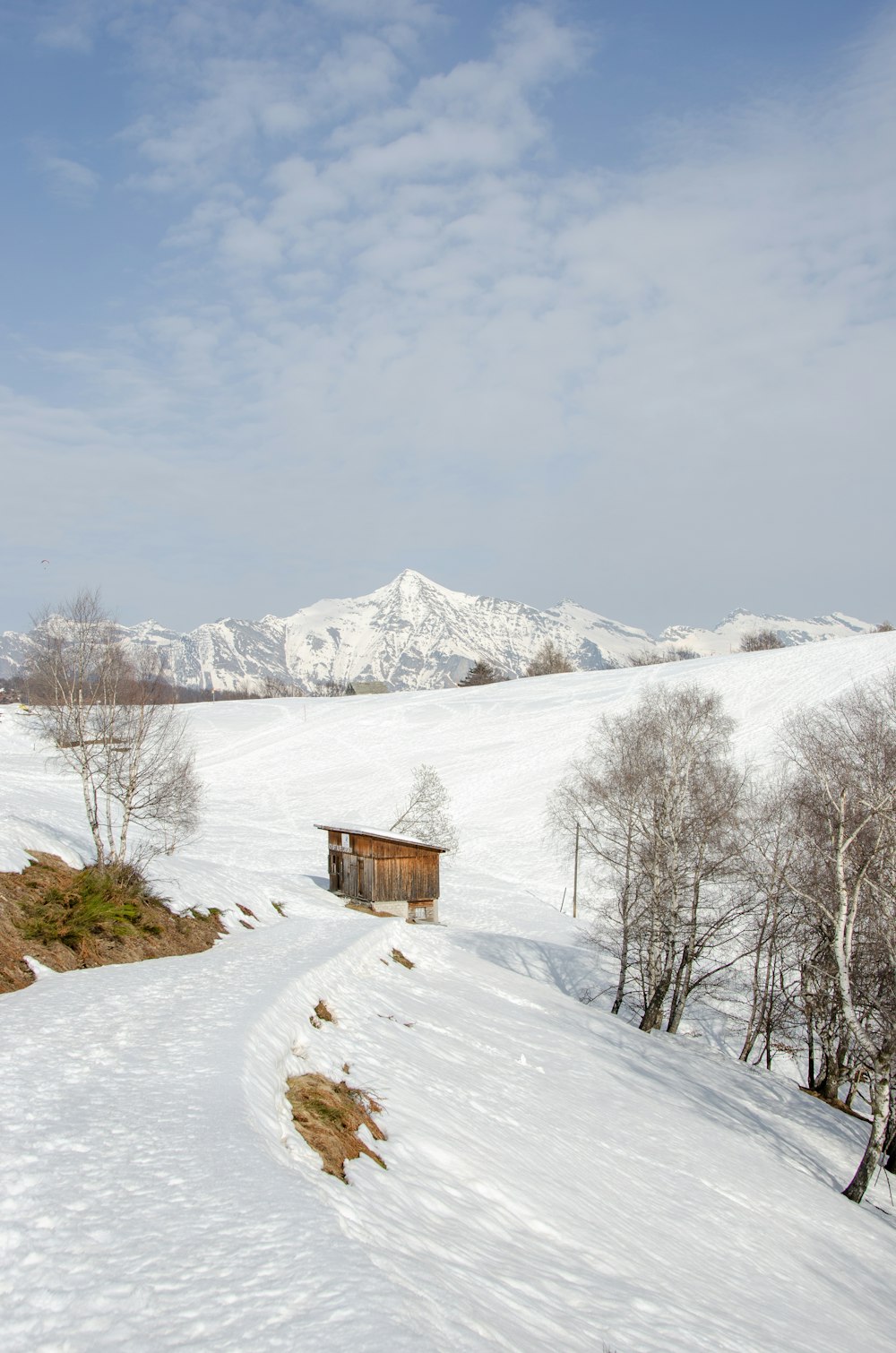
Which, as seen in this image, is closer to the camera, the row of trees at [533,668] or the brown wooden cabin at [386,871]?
the brown wooden cabin at [386,871]

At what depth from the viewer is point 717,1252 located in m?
12.0

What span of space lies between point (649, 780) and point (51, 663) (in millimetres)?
23986

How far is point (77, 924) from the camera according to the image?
53.7 ft

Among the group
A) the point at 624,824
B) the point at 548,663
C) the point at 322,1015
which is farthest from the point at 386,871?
the point at 548,663

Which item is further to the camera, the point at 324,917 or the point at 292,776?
the point at 292,776

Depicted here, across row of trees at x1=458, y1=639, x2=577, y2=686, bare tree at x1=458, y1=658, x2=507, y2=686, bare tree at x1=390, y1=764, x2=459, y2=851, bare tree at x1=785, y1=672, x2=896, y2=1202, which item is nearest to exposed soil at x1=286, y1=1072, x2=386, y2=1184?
bare tree at x1=785, y1=672, x2=896, y2=1202

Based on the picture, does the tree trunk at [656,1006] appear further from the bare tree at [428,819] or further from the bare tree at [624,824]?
the bare tree at [428,819]

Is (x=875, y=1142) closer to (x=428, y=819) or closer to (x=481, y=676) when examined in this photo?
(x=428, y=819)

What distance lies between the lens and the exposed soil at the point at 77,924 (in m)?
14.5

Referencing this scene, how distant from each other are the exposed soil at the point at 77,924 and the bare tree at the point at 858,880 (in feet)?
53.5

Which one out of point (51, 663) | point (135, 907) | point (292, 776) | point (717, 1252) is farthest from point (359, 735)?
point (717, 1252)

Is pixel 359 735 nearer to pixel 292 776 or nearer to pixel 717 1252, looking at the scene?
pixel 292 776

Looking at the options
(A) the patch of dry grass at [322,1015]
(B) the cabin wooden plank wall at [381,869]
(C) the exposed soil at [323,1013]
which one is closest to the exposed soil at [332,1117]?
(A) the patch of dry grass at [322,1015]

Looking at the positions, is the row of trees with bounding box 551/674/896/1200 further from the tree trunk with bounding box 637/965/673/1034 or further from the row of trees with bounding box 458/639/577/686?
the row of trees with bounding box 458/639/577/686
